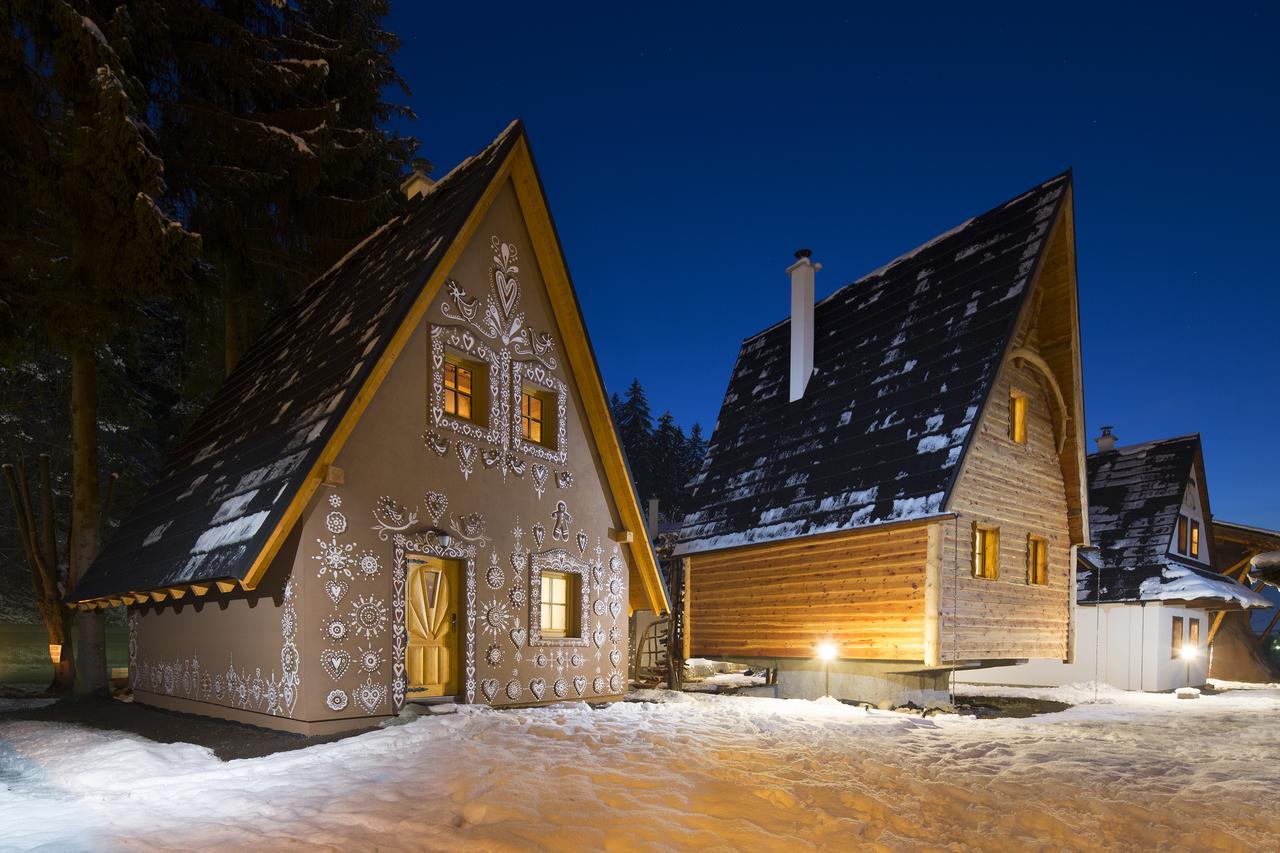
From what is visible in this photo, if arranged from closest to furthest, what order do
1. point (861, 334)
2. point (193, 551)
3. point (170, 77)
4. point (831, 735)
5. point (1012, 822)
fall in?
point (1012, 822) → point (193, 551) → point (831, 735) → point (170, 77) → point (861, 334)

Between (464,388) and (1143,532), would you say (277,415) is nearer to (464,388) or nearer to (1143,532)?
(464,388)

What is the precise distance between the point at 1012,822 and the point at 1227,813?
211 centimetres

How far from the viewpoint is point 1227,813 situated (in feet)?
21.4

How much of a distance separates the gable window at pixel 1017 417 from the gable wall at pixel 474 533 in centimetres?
893

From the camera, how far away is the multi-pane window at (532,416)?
12.1 meters

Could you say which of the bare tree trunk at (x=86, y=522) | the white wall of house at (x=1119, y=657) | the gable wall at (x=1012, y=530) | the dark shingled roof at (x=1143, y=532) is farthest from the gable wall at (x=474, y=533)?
the dark shingled roof at (x=1143, y=532)

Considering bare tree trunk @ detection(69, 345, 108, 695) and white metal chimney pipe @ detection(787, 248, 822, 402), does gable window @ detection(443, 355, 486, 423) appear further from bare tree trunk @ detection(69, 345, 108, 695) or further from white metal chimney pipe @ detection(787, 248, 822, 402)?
white metal chimney pipe @ detection(787, 248, 822, 402)

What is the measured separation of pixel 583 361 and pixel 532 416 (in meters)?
1.22

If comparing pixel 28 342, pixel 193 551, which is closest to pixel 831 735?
pixel 193 551

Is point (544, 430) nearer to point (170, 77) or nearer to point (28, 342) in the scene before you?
point (28, 342)

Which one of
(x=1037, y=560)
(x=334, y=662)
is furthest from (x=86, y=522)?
(x=1037, y=560)

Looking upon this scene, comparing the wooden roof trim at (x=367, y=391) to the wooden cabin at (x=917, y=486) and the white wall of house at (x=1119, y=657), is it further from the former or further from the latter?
the white wall of house at (x=1119, y=657)

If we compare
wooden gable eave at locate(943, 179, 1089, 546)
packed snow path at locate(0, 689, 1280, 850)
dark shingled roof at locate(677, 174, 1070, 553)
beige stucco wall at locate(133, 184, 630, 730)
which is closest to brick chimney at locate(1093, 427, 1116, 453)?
wooden gable eave at locate(943, 179, 1089, 546)

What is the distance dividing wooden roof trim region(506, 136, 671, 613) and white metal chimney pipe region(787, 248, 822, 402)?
26.1 feet
